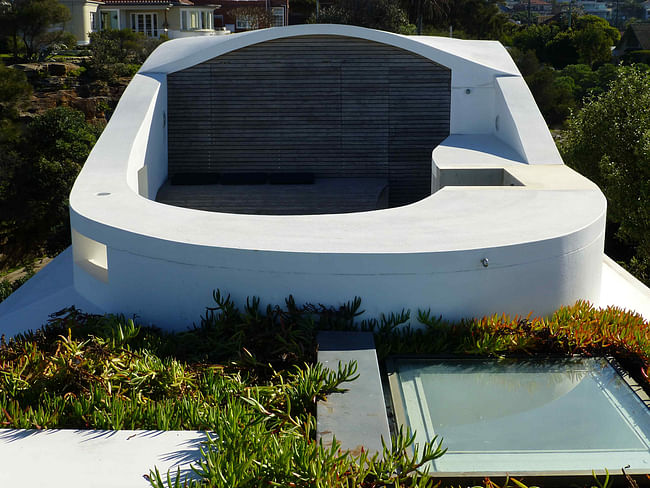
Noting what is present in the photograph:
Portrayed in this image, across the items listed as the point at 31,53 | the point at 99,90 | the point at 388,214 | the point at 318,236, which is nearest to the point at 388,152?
the point at 388,214

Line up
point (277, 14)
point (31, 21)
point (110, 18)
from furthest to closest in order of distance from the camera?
point (277, 14), point (110, 18), point (31, 21)

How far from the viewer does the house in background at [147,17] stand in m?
50.0

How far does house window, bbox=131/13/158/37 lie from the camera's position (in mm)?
52031

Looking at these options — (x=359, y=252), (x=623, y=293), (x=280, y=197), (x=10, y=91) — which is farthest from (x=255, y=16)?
(x=359, y=252)

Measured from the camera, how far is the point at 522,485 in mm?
5359

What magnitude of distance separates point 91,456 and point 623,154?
624 inches

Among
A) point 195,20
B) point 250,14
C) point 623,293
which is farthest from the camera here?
point 250,14

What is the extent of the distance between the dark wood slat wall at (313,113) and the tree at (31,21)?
2554 centimetres

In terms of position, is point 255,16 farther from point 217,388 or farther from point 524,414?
point 524,414

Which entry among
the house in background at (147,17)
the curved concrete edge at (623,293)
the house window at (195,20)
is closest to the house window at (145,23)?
the house in background at (147,17)

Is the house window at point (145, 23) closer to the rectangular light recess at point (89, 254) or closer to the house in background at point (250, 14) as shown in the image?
the house in background at point (250, 14)

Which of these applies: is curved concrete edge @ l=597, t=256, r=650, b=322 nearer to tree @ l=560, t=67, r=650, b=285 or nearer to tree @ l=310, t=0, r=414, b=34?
tree @ l=560, t=67, r=650, b=285

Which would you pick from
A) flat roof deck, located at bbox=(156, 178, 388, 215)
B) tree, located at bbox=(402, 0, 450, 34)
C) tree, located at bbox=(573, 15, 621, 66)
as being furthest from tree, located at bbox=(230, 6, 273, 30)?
flat roof deck, located at bbox=(156, 178, 388, 215)

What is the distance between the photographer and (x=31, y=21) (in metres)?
37.8
